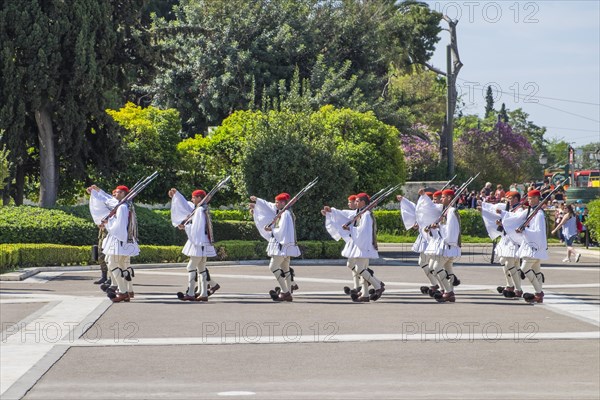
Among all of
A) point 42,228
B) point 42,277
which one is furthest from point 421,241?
point 42,228

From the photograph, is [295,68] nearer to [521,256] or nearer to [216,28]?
[216,28]

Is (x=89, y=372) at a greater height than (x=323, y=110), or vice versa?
(x=323, y=110)

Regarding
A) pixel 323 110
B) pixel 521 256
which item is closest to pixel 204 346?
pixel 521 256

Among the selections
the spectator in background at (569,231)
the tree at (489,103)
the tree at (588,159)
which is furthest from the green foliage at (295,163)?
the tree at (489,103)

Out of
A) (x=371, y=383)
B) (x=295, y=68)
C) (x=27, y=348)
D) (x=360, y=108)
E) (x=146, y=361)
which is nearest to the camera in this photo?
(x=371, y=383)

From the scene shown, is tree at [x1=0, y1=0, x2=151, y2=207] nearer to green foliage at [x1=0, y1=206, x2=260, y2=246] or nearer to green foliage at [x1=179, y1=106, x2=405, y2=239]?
green foliage at [x1=0, y1=206, x2=260, y2=246]

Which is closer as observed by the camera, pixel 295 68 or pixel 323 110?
pixel 323 110

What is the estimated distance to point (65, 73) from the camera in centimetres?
3328

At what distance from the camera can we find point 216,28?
170ft

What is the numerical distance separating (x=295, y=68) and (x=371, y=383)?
39554 millimetres

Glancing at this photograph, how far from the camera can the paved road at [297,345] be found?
12133 millimetres

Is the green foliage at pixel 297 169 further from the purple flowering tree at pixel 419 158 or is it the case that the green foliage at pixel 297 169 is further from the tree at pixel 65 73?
the purple flowering tree at pixel 419 158

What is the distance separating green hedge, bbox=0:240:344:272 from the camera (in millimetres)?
27952

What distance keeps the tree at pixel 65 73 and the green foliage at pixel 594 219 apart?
48.6 feet
